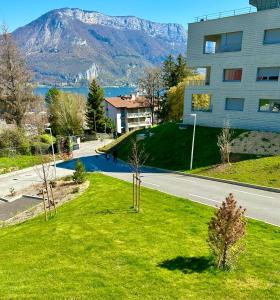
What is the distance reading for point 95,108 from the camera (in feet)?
254

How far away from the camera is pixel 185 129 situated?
1596 inches

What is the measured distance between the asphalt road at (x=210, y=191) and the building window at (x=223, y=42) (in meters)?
16.4

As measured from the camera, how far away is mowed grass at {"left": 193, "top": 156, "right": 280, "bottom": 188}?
1003 inches

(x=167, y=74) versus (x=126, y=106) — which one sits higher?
(x=167, y=74)

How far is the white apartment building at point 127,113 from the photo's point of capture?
96250mm

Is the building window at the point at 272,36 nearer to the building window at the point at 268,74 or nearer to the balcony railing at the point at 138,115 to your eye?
the building window at the point at 268,74

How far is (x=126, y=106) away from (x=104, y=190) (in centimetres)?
7388

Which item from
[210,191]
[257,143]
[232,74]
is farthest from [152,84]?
[210,191]

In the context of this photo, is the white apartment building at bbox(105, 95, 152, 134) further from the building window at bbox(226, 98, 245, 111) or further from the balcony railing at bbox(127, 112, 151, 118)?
the building window at bbox(226, 98, 245, 111)

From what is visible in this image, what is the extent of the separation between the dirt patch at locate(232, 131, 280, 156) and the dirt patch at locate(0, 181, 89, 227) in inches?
621

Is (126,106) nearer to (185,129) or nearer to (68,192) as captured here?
(185,129)

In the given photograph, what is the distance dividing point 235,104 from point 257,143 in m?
6.41

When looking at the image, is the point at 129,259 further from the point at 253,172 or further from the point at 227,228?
the point at 253,172

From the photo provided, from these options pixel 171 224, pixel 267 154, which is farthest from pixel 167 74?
pixel 171 224
